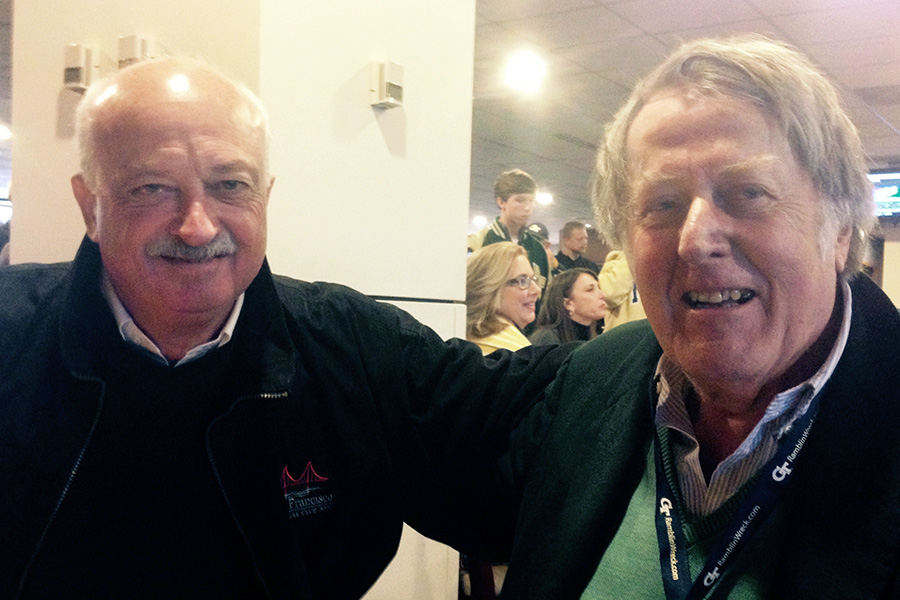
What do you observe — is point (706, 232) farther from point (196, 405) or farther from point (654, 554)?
point (196, 405)

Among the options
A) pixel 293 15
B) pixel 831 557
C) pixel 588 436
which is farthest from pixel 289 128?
pixel 831 557

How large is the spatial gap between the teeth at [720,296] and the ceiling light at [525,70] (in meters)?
5.46

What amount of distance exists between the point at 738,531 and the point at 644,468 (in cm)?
23

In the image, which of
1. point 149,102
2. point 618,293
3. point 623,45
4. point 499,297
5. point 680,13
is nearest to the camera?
point 149,102

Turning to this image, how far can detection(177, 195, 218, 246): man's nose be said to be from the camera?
135 centimetres

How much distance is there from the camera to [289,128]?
1.98 metres

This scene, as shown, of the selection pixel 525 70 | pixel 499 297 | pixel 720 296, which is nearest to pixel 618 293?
pixel 499 297

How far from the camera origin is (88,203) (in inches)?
57.7

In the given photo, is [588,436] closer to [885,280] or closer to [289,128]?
[289,128]

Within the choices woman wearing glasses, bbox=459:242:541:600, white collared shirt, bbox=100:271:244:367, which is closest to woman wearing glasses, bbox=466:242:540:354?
woman wearing glasses, bbox=459:242:541:600

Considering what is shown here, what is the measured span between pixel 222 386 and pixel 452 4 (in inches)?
63.4

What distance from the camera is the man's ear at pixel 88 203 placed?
145 cm

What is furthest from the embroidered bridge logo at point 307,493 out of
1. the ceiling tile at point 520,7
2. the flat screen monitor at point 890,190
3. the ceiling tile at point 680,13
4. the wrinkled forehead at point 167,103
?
the flat screen monitor at point 890,190

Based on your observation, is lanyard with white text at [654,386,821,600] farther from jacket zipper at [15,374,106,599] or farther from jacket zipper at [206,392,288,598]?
jacket zipper at [15,374,106,599]
